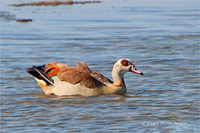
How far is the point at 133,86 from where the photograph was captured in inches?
613

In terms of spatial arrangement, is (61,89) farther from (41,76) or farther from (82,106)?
(82,106)

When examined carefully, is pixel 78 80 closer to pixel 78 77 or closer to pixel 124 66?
pixel 78 77

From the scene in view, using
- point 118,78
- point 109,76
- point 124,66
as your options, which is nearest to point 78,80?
point 118,78

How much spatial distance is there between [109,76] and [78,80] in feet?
10.2

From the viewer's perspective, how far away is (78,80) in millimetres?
14203

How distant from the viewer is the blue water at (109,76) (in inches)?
431

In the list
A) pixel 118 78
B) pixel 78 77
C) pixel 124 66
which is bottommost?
pixel 118 78

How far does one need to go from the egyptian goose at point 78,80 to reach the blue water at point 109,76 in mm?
310

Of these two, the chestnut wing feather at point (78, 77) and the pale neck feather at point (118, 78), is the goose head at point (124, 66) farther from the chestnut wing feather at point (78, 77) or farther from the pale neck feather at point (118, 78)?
the chestnut wing feather at point (78, 77)

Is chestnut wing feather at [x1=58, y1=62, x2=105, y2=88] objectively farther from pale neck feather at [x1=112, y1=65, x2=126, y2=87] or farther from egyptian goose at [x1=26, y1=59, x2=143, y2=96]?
pale neck feather at [x1=112, y1=65, x2=126, y2=87]

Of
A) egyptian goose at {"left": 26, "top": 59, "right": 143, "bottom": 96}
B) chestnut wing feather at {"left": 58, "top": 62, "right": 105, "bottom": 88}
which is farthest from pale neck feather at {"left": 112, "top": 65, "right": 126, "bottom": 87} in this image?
chestnut wing feather at {"left": 58, "top": 62, "right": 105, "bottom": 88}

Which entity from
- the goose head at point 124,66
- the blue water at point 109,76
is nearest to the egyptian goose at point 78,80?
the goose head at point 124,66

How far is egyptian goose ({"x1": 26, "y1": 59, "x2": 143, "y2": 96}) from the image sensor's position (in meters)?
14.2

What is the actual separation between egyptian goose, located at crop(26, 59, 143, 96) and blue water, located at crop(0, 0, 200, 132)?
310mm
